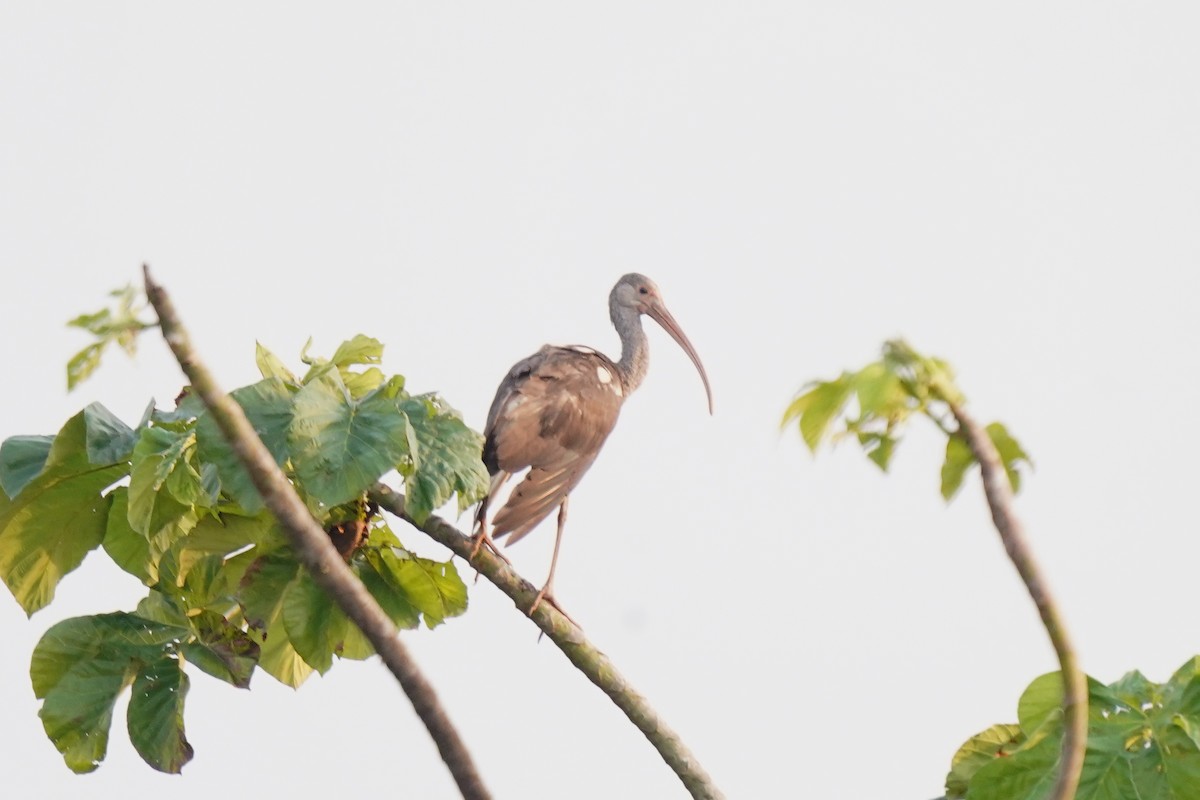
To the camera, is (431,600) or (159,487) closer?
(159,487)

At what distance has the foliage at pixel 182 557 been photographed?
540cm

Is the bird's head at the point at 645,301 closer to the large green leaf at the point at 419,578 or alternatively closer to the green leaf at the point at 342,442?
the large green leaf at the point at 419,578

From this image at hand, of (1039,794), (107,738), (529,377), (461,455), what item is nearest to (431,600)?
(461,455)

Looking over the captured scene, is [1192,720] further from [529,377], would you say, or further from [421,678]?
[529,377]

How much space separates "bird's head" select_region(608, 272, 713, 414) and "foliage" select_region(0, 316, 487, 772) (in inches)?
242

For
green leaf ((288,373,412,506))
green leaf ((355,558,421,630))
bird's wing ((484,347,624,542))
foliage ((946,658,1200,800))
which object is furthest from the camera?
bird's wing ((484,347,624,542))

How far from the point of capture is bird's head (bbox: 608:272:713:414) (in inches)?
476

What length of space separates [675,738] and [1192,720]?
7.12 ft

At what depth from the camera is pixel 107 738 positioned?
5.98m

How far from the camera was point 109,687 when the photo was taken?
596 centimetres

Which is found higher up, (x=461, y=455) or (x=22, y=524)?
(x=22, y=524)

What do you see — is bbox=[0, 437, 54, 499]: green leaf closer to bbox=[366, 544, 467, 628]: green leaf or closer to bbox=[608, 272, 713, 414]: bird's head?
bbox=[366, 544, 467, 628]: green leaf

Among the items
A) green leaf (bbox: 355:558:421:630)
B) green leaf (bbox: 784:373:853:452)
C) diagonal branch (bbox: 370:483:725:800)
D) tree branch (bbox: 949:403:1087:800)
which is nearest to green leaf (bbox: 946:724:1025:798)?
diagonal branch (bbox: 370:483:725:800)

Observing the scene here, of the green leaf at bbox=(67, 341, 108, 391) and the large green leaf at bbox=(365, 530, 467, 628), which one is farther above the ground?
the large green leaf at bbox=(365, 530, 467, 628)
